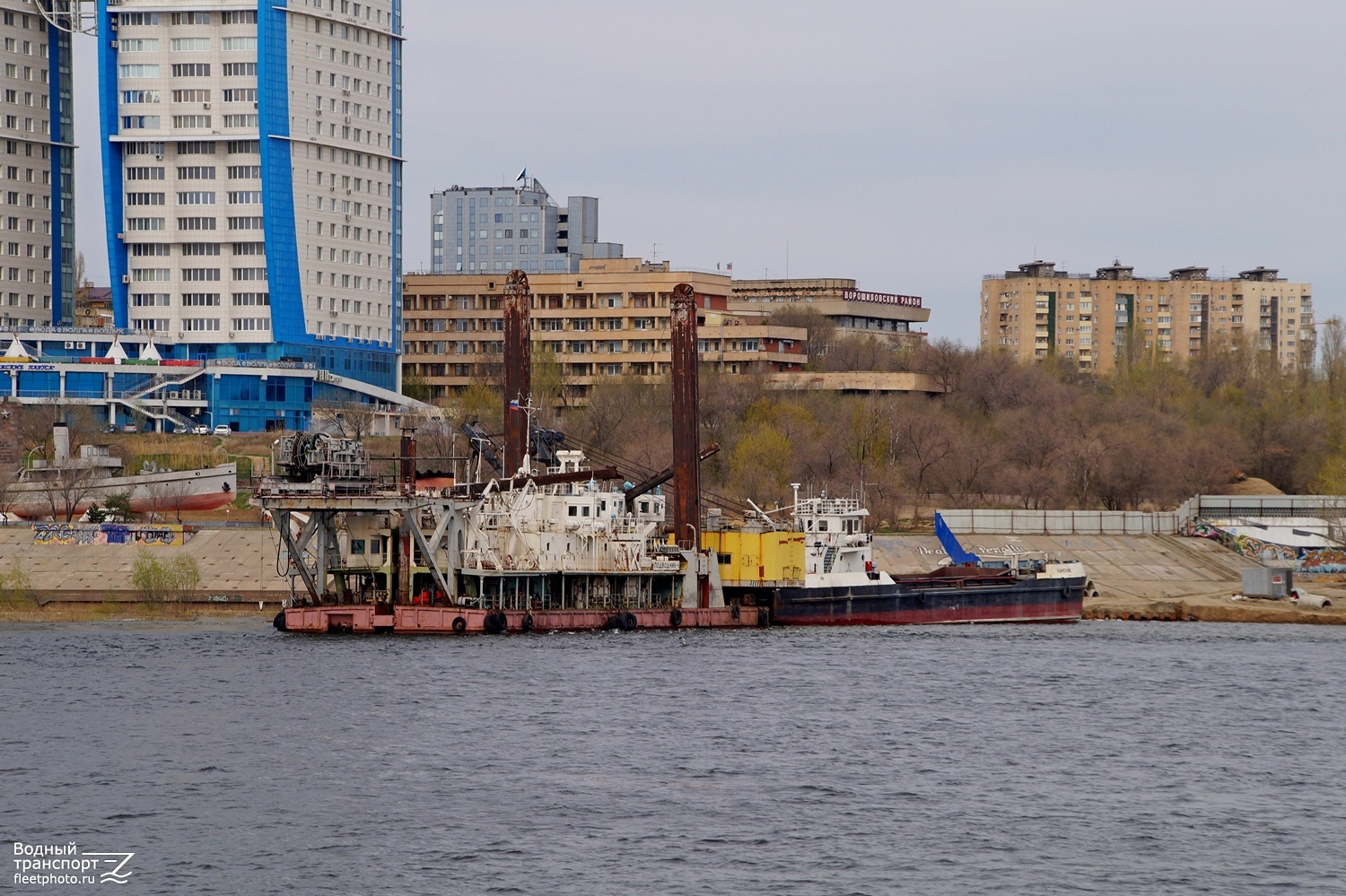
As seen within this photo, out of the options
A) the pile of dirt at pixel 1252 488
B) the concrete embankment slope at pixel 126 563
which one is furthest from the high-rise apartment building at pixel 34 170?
the pile of dirt at pixel 1252 488

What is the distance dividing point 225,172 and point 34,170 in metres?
22.1

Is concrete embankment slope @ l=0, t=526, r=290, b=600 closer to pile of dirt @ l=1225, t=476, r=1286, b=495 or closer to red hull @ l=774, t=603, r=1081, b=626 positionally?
red hull @ l=774, t=603, r=1081, b=626

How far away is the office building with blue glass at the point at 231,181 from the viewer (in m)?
146

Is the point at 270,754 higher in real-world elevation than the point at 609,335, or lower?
lower

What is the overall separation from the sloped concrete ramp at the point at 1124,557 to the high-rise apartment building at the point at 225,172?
5710cm

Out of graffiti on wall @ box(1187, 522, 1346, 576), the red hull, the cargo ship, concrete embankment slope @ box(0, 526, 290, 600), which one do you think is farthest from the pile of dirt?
concrete embankment slope @ box(0, 526, 290, 600)

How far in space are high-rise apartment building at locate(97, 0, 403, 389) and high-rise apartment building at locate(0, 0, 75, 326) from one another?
1275 centimetres

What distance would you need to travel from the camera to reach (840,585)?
3506 inches

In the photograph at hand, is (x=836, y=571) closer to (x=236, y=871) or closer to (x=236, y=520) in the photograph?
(x=236, y=520)

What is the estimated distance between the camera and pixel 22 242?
517 feet

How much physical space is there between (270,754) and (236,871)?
12.3 m

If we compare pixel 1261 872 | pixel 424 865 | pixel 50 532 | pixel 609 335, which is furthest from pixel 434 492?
pixel 609 335

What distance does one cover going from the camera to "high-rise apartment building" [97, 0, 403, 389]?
479 feet

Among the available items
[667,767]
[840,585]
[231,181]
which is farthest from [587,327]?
[667,767]
